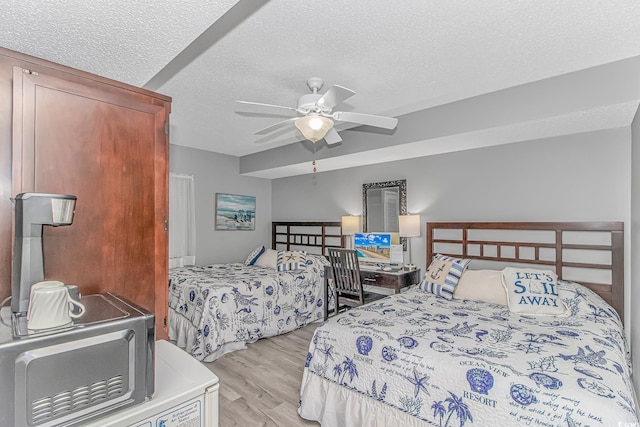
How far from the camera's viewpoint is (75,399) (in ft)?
2.89

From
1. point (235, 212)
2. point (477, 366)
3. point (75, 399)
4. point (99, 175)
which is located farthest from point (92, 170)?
point (235, 212)

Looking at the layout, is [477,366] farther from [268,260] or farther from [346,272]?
[268,260]

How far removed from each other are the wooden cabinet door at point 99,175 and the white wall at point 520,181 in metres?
3.22

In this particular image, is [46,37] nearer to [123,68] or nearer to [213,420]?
[123,68]

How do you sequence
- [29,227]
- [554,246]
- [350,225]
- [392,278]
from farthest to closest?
[350,225], [392,278], [554,246], [29,227]

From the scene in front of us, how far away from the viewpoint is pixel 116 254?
137 cm

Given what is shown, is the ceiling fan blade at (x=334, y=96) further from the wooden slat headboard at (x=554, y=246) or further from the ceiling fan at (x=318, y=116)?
the wooden slat headboard at (x=554, y=246)

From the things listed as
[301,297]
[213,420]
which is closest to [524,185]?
[301,297]

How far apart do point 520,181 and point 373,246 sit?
6.33 feet

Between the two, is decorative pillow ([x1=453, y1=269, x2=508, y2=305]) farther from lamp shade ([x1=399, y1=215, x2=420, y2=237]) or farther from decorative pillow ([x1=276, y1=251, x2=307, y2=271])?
decorative pillow ([x1=276, y1=251, x2=307, y2=271])

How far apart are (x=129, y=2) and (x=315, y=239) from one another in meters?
4.35

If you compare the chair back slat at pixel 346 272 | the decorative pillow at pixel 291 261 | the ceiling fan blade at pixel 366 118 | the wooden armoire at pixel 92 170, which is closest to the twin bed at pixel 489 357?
the chair back slat at pixel 346 272

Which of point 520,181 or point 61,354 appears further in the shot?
point 520,181

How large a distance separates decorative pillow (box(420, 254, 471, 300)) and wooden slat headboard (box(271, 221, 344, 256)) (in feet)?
5.96
